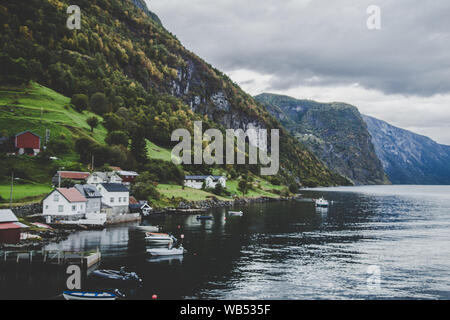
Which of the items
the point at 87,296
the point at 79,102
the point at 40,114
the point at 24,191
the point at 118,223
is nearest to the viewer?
the point at 87,296

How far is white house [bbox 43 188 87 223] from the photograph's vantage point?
94000 millimetres

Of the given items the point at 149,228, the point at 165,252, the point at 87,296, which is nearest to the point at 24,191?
the point at 149,228

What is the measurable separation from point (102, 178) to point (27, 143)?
1351 inches

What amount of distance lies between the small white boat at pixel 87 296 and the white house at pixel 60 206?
57.8 meters

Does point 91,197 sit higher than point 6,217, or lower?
higher

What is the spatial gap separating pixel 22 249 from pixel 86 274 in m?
18.7

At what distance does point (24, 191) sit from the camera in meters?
103

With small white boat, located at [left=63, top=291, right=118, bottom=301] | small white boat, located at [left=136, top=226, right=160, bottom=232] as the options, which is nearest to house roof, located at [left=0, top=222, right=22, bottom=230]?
small white boat, located at [left=63, top=291, right=118, bottom=301]

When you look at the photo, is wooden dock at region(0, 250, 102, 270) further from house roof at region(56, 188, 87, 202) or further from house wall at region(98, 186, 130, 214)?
house wall at region(98, 186, 130, 214)

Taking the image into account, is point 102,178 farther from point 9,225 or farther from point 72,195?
point 9,225

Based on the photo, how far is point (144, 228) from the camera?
309 feet
